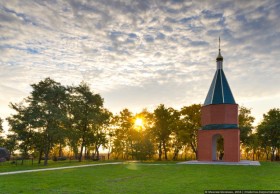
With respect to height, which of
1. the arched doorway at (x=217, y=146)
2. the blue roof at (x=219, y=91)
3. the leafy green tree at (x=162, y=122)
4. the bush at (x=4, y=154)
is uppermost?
the blue roof at (x=219, y=91)

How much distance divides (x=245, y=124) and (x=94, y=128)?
25735 mm

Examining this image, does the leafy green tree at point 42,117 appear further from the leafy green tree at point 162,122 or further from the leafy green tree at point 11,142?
the leafy green tree at point 162,122

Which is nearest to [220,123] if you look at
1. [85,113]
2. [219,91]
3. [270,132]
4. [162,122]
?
[219,91]

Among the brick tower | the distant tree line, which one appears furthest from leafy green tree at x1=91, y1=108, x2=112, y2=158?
the brick tower

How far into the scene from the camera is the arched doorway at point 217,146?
3152cm

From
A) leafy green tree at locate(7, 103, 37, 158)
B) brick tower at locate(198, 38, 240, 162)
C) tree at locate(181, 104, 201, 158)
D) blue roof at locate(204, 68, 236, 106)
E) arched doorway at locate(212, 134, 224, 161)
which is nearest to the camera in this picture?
brick tower at locate(198, 38, 240, 162)

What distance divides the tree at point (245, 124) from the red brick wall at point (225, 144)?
11.4 meters

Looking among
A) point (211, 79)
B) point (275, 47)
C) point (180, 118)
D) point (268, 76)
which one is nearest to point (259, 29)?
point (275, 47)

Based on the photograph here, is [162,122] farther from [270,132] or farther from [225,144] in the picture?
[270,132]

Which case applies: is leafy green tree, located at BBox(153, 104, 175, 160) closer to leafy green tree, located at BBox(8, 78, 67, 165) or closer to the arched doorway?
the arched doorway

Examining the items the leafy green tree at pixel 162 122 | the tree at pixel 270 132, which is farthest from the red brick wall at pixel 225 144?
the tree at pixel 270 132

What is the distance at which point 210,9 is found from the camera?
15.8 meters

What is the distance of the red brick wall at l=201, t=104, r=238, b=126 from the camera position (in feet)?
98.7

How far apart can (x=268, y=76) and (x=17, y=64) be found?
21.4m
